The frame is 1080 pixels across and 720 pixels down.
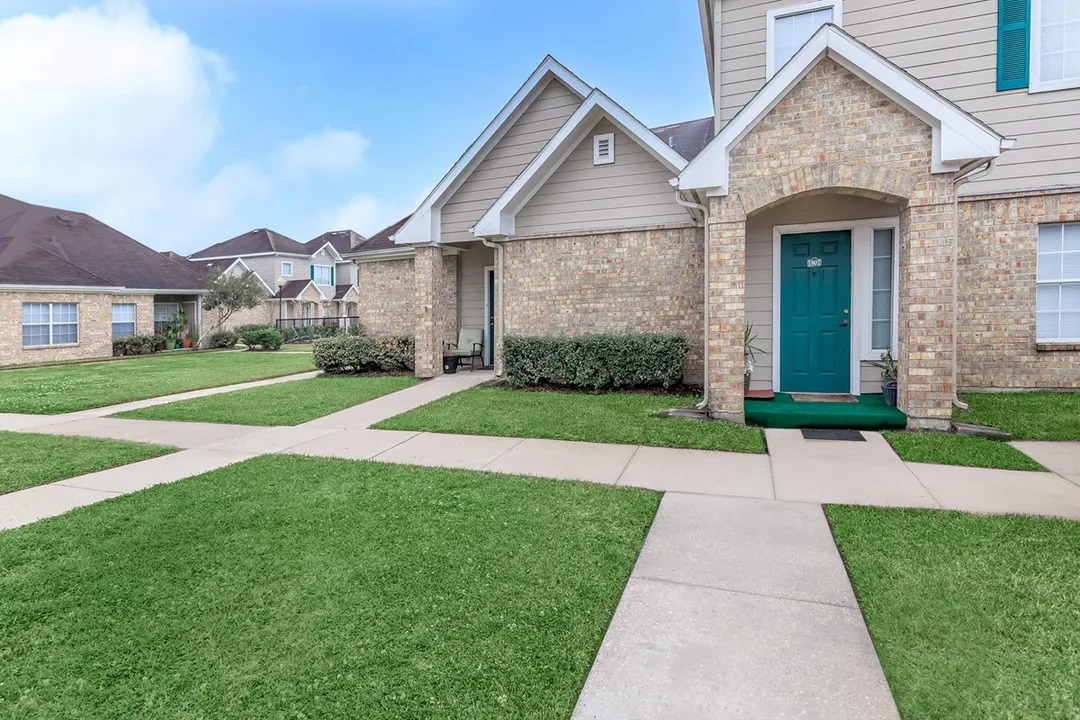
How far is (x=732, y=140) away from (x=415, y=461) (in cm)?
550

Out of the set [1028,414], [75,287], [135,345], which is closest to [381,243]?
[75,287]

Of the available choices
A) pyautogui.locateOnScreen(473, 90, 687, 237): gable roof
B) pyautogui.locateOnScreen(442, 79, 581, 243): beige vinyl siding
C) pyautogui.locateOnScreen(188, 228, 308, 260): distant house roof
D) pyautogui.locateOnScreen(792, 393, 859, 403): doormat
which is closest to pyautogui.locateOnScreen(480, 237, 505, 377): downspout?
pyautogui.locateOnScreen(473, 90, 687, 237): gable roof

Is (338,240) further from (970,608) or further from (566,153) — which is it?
(970,608)

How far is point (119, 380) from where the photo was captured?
13.4 m

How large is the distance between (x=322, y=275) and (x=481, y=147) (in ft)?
108

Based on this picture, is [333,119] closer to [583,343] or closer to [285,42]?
[285,42]

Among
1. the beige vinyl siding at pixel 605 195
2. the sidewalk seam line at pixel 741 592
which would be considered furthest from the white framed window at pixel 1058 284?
the sidewalk seam line at pixel 741 592

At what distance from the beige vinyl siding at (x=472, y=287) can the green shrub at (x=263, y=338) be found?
47.4 ft

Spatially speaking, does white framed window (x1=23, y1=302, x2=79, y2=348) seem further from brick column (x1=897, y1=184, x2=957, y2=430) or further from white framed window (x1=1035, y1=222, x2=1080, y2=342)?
white framed window (x1=1035, y1=222, x2=1080, y2=342)

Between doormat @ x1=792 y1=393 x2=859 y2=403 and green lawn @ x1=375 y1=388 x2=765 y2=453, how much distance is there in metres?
1.52

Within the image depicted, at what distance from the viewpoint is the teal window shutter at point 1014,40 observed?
816 centimetres

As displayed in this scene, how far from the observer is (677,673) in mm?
2527

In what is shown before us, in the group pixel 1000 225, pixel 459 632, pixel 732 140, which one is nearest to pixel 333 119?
pixel 732 140

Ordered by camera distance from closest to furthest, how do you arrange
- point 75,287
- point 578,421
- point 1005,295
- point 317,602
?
point 317,602 → point 578,421 → point 1005,295 → point 75,287
